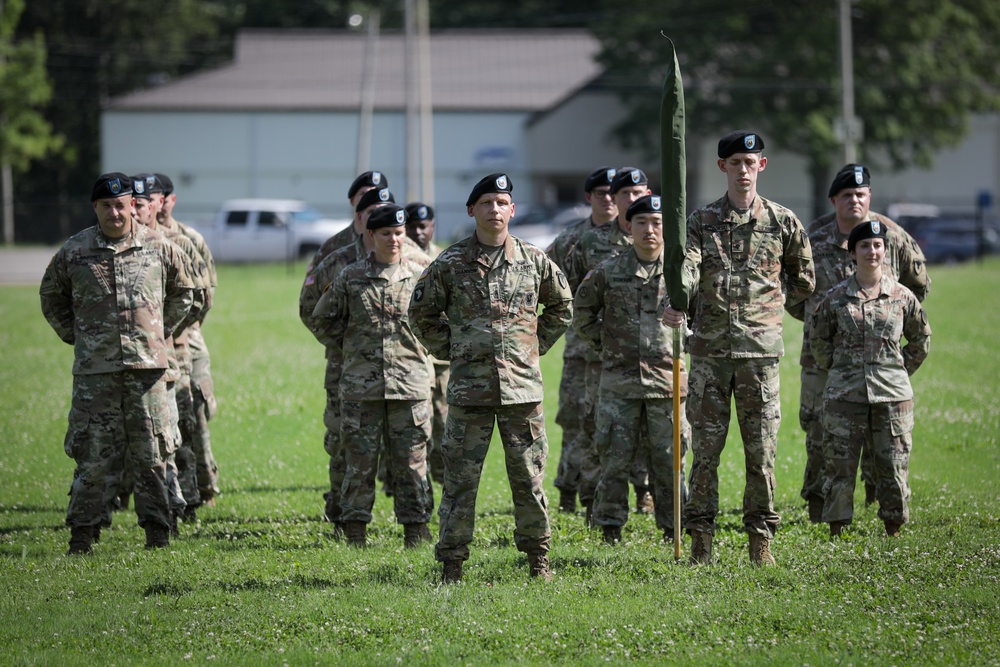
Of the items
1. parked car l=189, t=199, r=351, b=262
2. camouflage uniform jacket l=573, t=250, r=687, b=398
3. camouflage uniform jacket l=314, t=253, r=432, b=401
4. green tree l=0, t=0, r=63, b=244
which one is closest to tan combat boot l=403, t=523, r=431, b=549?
camouflage uniform jacket l=314, t=253, r=432, b=401

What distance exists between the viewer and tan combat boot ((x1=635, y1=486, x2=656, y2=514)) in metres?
10.4

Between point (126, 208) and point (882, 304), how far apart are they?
5704mm

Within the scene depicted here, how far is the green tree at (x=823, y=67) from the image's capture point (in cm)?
4400

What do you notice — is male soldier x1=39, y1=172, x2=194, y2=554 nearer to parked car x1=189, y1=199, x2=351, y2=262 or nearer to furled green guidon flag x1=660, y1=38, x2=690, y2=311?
furled green guidon flag x1=660, y1=38, x2=690, y2=311

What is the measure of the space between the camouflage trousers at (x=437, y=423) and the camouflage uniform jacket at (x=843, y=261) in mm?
3346

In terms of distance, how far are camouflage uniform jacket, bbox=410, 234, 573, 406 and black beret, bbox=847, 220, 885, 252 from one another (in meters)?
2.53

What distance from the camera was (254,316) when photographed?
25594mm

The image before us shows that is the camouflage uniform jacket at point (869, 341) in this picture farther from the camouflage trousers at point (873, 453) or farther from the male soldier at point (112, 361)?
the male soldier at point (112, 361)

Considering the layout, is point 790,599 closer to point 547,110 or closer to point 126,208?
point 126,208

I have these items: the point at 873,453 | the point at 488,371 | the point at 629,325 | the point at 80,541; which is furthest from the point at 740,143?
the point at 80,541

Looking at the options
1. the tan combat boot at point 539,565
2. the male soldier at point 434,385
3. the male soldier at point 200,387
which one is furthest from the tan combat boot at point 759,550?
the male soldier at point 200,387

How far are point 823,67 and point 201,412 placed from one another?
3760cm

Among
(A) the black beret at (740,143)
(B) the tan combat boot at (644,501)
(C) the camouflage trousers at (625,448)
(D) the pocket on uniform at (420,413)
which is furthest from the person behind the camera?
(B) the tan combat boot at (644,501)

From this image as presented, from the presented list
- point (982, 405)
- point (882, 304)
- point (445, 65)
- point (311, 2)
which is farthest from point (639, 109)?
point (882, 304)
